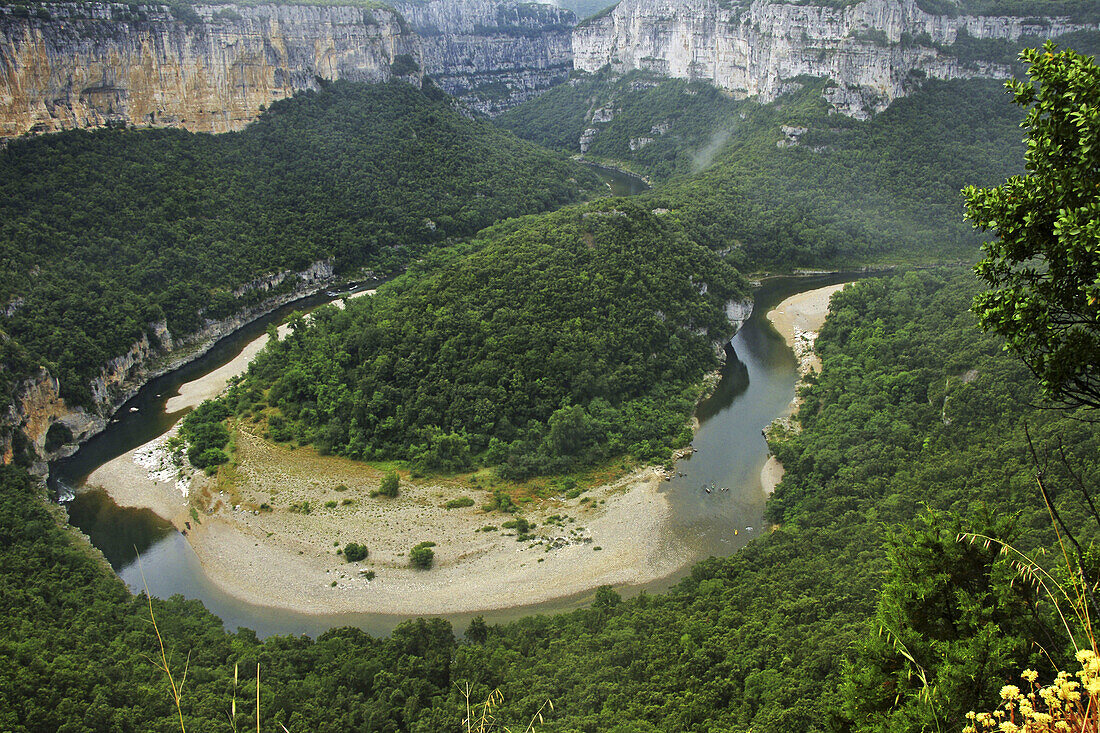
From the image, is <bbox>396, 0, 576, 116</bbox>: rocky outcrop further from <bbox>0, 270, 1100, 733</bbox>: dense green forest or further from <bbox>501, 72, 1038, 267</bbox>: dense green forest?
<bbox>0, 270, 1100, 733</bbox>: dense green forest


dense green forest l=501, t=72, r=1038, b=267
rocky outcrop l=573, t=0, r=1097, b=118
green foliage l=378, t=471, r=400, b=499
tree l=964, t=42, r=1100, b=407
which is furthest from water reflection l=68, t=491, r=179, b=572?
rocky outcrop l=573, t=0, r=1097, b=118

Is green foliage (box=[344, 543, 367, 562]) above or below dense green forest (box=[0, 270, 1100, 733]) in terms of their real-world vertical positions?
below

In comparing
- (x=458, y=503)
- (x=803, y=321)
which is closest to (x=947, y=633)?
(x=458, y=503)

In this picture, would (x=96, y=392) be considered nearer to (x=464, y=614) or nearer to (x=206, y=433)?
(x=206, y=433)

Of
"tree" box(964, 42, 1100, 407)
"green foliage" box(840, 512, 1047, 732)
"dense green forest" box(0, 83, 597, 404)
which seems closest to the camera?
"tree" box(964, 42, 1100, 407)

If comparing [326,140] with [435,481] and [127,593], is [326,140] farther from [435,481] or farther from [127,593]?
[127,593]

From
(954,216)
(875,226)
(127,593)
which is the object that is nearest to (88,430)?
(127,593)

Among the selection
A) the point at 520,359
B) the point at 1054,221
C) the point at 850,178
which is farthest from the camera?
the point at 850,178
